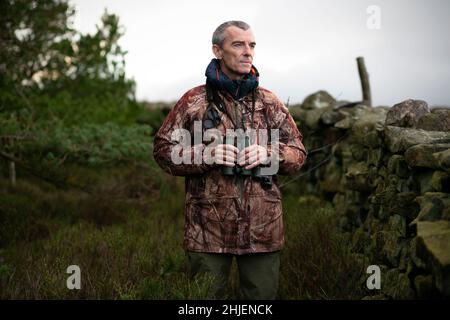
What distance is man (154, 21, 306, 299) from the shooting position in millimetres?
2777

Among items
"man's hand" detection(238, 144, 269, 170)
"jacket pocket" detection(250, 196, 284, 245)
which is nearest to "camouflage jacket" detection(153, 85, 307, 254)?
"jacket pocket" detection(250, 196, 284, 245)

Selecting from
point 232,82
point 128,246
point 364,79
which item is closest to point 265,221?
point 232,82

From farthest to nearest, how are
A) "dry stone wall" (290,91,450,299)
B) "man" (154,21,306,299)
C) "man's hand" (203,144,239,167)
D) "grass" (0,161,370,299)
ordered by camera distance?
1. "grass" (0,161,370,299)
2. "man" (154,21,306,299)
3. "man's hand" (203,144,239,167)
4. "dry stone wall" (290,91,450,299)

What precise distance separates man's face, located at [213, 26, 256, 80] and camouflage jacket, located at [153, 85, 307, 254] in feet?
Result: 0.58

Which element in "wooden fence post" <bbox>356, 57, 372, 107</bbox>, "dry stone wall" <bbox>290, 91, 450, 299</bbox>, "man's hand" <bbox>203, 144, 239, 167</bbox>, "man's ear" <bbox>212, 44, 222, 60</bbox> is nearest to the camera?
"dry stone wall" <bbox>290, 91, 450, 299</bbox>

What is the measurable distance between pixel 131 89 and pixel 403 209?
9.55 meters

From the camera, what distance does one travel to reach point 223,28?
9.34 feet

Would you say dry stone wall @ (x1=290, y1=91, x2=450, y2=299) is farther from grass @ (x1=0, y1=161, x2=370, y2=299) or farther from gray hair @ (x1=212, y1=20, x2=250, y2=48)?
gray hair @ (x1=212, y1=20, x2=250, y2=48)

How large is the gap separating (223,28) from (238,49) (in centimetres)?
16

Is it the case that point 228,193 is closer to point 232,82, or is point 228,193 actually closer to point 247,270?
point 247,270

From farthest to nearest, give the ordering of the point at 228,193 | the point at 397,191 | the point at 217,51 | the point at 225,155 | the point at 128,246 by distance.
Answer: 1. the point at 128,246
2. the point at 397,191
3. the point at 217,51
4. the point at 228,193
5. the point at 225,155

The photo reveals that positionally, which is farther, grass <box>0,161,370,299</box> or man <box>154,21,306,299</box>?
grass <box>0,161,370,299</box>

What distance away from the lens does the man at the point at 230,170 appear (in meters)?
2.78
